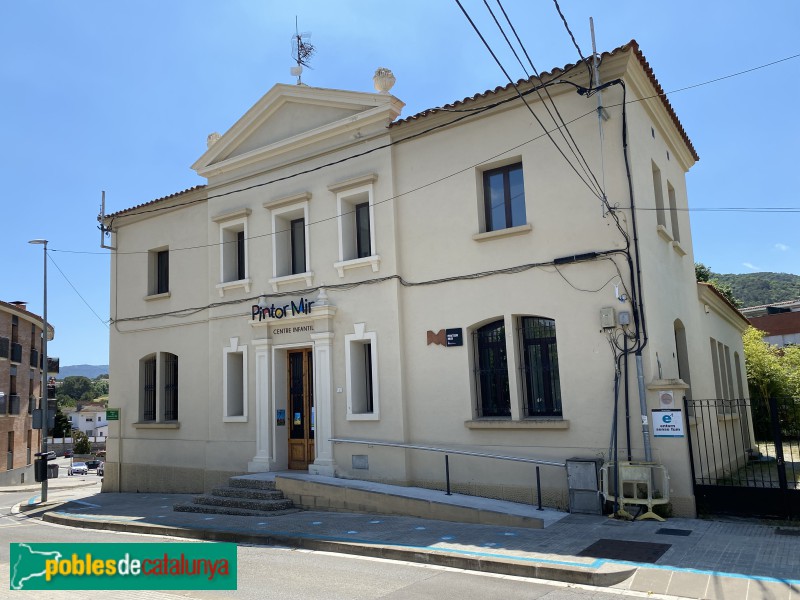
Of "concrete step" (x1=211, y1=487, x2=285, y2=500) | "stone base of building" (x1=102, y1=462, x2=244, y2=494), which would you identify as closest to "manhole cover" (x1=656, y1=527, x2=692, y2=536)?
"concrete step" (x1=211, y1=487, x2=285, y2=500)

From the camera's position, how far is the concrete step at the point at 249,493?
43.0ft

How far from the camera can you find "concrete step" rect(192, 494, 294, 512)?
12.7 m

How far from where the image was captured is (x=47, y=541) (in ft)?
37.5

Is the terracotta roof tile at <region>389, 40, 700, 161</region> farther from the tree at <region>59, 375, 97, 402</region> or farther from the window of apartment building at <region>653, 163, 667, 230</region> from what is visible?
the tree at <region>59, 375, 97, 402</region>

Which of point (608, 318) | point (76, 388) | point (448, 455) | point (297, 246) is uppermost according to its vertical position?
point (76, 388)

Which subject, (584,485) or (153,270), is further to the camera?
(153,270)

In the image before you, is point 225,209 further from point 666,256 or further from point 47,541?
point 666,256

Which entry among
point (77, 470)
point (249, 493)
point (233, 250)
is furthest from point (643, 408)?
point (77, 470)

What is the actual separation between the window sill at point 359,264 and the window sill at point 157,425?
6712mm

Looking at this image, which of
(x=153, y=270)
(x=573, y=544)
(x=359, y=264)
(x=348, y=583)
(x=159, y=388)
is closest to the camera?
(x=348, y=583)

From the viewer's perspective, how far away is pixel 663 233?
12.8m

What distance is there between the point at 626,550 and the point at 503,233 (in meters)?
6.11

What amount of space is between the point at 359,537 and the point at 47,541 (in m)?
5.94

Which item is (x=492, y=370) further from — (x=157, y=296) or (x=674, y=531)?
(x=157, y=296)
